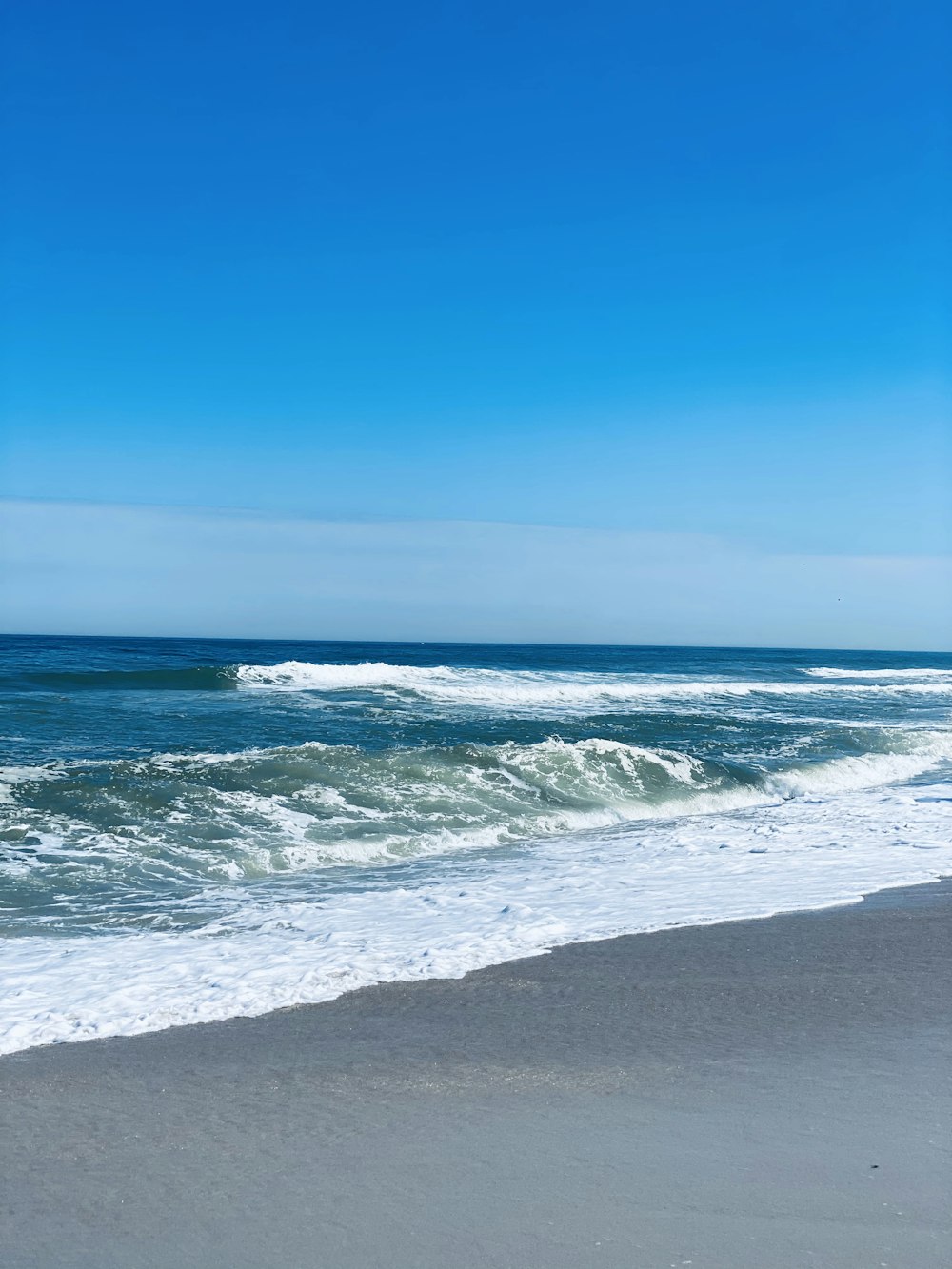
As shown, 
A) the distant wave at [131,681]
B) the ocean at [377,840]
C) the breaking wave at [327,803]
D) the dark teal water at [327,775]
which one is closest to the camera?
the ocean at [377,840]

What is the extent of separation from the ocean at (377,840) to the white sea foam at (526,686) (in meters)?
4.88

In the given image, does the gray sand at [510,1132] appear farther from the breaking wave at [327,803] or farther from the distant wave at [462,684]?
the distant wave at [462,684]

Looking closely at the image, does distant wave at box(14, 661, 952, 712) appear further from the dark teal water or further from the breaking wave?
the breaking wave

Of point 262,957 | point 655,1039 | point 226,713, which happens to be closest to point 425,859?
point 262,957

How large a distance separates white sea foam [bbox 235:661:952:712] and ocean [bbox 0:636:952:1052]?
16.0ft

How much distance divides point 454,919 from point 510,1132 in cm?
337

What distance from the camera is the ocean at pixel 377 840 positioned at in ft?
19.5

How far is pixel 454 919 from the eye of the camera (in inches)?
275

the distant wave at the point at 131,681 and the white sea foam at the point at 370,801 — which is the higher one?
the distant wave at the point at 131,681

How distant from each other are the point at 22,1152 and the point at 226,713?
662 inches

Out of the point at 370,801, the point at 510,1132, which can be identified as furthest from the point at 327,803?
the point at 510,1132

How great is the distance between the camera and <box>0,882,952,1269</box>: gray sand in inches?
115

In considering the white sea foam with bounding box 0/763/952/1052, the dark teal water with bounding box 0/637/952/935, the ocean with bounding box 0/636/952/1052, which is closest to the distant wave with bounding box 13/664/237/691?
the dark teal water with bounding box 0/637/952/935

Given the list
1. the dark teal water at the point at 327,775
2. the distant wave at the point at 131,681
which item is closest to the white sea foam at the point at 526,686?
the dark teal water at the point at 327,775
